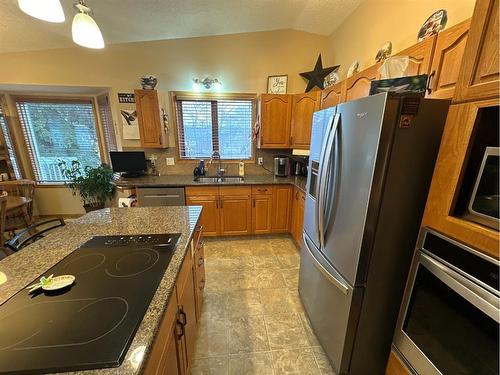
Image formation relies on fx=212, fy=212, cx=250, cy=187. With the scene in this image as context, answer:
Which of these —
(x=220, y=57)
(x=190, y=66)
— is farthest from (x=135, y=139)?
(x=220, y=57)

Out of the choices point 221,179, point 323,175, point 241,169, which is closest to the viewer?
point 323,175

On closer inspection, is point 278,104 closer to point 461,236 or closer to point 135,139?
point 135,139

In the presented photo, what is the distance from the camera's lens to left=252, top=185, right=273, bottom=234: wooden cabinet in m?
2.99

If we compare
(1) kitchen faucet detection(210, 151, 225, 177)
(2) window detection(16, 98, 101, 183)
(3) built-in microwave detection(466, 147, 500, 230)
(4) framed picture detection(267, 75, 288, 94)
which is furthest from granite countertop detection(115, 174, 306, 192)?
(3) built-in microwave detection(466, 147, 500, 230)

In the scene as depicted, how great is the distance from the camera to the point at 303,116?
2.96 meters

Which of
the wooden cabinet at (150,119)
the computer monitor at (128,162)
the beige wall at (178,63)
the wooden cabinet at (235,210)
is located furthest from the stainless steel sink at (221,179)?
the beige wall at (178,63)

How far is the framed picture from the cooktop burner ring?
2876mm

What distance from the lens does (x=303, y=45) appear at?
10.2 ft

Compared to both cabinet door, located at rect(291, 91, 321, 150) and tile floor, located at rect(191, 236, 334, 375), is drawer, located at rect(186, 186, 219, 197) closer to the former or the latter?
tile floor, located at rect(191, 236, 334, 375)

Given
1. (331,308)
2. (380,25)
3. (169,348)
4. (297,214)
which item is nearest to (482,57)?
(331,308)

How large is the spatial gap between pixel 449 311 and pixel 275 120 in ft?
8.84

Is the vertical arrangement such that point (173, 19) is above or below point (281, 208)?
above

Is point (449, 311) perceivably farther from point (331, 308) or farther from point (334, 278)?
point (331, 308)

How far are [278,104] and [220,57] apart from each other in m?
1.10
